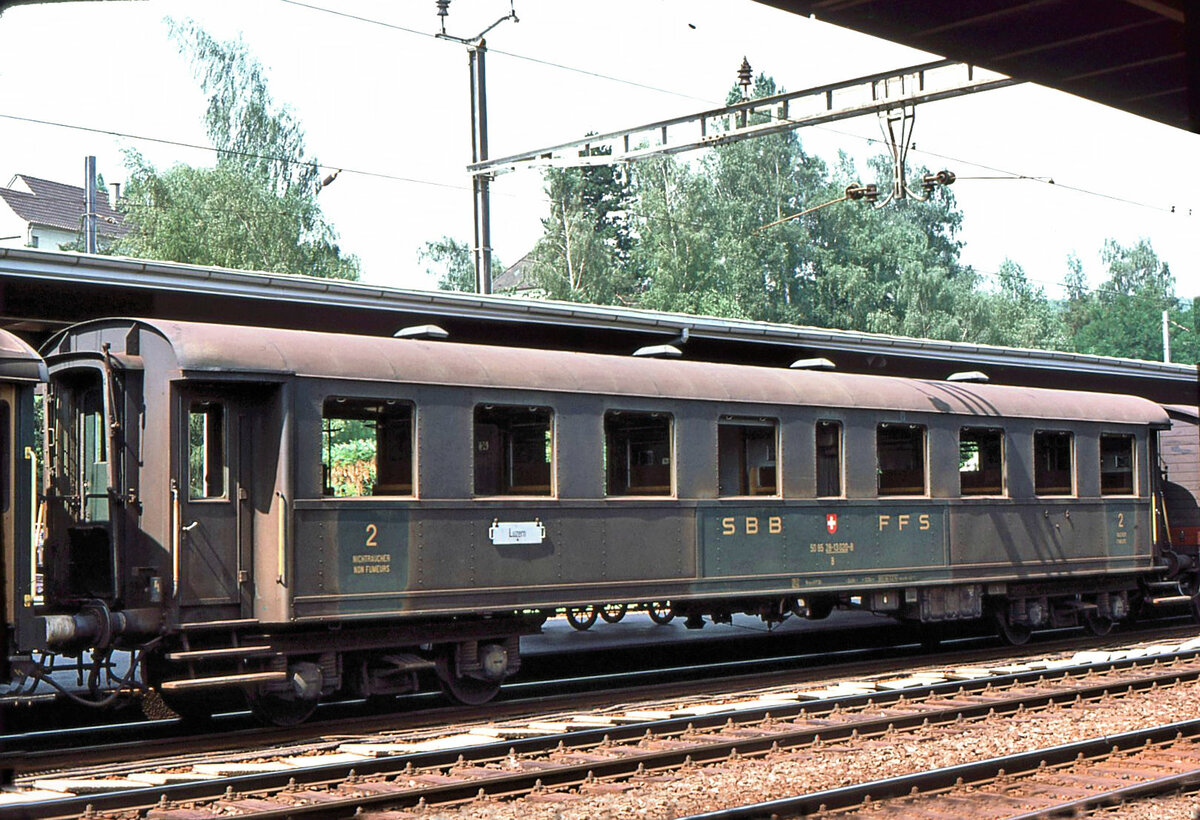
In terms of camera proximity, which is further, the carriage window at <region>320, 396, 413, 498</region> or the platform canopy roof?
the carriage window at <region>320, 396, 413, 498</region>

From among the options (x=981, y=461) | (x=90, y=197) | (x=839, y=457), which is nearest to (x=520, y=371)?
(x=839, y=457)

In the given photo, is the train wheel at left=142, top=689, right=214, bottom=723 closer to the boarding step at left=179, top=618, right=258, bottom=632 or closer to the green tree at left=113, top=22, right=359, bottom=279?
the boarding step at left=179, top=618, right=258, bottom=632

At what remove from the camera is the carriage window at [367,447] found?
38.0 feet

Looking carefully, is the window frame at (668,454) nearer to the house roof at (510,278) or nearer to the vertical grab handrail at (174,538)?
the vertical grab handrail at (174,538)

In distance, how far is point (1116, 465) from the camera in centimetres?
1884

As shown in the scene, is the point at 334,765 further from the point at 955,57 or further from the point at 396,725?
the point at 955,57

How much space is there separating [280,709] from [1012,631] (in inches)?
410

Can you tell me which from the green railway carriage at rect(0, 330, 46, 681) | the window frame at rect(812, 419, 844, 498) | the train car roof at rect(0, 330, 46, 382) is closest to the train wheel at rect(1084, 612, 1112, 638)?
the window frame at rect(812, 419, 844, 498)

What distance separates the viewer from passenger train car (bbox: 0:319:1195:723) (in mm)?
10906

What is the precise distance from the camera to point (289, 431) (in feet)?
36.6

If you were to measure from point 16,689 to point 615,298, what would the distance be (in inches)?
1887

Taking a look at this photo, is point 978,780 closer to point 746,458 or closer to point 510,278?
point 746,458

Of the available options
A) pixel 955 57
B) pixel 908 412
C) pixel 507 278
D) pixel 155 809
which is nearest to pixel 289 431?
pixel 155 809

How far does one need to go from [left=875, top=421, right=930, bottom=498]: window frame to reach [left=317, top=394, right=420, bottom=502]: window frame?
6148 mm
